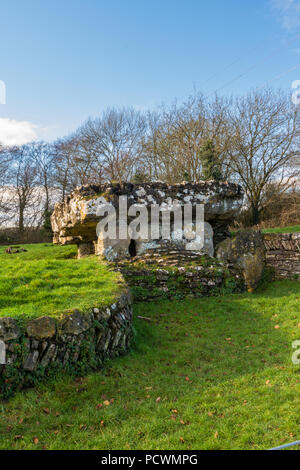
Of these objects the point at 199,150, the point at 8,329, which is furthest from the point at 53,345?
the point at 199,150

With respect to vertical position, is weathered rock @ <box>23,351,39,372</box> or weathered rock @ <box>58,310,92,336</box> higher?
weathered rock @ <box>58,310,92,336</box>

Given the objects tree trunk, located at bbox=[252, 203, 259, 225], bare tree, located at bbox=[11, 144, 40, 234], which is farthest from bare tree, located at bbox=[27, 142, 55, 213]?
tree trunk, located at bbox=[252, 203, 259, 225]

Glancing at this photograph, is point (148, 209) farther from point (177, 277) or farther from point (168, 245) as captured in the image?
point (177, 277)

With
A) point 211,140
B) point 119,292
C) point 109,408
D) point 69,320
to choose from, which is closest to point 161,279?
point 119,292

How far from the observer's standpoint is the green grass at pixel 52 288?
17.5 feet

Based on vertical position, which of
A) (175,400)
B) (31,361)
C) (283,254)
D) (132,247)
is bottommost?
(175,400)

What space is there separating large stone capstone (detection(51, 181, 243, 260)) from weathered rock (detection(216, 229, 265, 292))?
68 centimetres

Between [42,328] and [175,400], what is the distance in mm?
2222

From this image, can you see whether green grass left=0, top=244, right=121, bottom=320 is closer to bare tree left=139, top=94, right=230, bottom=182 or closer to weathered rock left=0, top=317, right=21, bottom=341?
weathered rock left=0, top=317, right=21, bottom=341

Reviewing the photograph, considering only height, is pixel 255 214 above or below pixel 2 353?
above

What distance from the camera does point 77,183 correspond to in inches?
1252

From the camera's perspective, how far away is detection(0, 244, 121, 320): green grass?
17.5 ft

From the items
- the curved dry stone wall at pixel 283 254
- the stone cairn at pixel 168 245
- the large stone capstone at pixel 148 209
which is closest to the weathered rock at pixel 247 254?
the stone cairn at pixel 168 245

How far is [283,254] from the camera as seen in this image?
11.2 m
